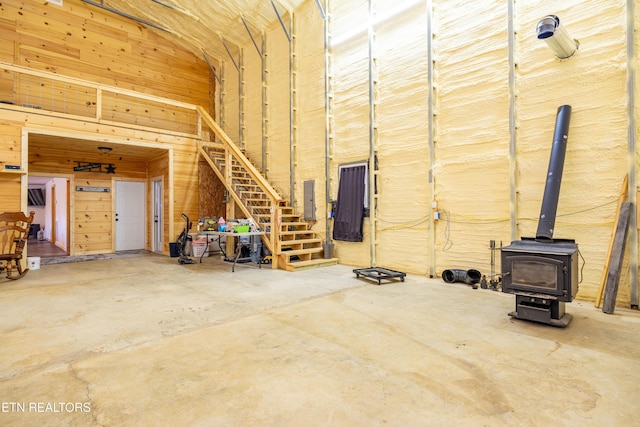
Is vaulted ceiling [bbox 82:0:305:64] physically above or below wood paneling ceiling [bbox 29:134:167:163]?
above

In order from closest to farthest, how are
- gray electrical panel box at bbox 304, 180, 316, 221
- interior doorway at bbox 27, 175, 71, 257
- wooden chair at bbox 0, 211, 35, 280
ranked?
wooden chair at bbox 0, 211, 35, 280, gray electrical panel box at bbox 304, 180, 316, 221, interior doorway at bbox 27, 175, 71, 257

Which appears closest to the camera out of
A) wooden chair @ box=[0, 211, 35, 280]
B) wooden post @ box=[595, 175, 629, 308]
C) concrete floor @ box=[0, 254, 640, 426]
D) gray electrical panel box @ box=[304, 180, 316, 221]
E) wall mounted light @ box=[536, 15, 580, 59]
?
concrete floor @ box=[0, 254, 640, 426]

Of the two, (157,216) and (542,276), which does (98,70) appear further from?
(542,276)

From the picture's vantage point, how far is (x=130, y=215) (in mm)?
9766

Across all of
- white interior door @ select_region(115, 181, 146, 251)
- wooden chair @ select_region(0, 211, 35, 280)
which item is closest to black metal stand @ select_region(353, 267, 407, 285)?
wooden chair @ select_region(0, 211, 35, 280)

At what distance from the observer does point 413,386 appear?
82.7 inches

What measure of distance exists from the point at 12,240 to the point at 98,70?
17.0 ft

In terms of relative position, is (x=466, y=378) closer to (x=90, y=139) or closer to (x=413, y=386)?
(x=413, y=386)

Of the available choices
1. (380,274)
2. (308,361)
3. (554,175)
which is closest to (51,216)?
(380,274)

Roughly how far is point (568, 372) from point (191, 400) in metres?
2.52

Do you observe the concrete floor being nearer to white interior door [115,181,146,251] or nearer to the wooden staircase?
the wooden staircase

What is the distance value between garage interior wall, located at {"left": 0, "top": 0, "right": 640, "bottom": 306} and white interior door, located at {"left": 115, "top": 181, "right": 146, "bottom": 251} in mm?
2471

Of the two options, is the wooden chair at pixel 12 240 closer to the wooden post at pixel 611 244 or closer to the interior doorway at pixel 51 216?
the interior doorway at pixel 51 216

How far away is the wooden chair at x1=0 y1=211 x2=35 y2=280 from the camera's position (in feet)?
18.1
